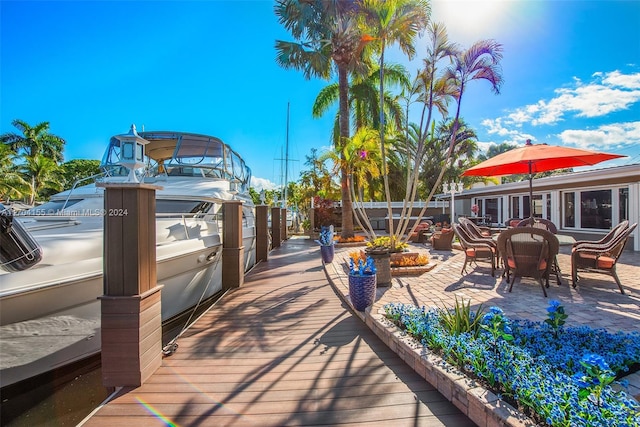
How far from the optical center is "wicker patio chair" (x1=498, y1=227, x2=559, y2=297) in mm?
4234

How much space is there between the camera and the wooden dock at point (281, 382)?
2.01 metres

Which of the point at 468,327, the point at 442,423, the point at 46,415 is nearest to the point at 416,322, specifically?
the point at 468,327

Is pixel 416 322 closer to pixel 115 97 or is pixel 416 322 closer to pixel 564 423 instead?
pixel 564 423

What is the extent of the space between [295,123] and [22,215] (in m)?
23.4

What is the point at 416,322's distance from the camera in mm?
2854

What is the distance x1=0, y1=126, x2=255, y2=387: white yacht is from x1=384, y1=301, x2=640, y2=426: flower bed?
2953 mm

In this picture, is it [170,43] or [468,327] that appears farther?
[170,43]

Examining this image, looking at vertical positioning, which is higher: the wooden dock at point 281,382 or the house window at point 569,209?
the house window at point 569,209

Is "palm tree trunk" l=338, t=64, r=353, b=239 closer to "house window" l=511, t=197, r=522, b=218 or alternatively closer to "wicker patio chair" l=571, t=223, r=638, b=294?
"wicker patio chair" l=571, t=223, r=638, b=294

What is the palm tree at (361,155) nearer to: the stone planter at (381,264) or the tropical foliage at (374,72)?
the tropical foliage at (374,72)

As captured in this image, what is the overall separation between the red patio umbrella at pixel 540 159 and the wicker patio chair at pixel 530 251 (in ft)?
4.36

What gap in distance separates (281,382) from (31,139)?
1509 inches

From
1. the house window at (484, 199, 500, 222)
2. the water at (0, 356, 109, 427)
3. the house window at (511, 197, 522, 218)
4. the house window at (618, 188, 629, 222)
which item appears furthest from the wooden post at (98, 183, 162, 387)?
the house window at (484, 199, 500, 222)

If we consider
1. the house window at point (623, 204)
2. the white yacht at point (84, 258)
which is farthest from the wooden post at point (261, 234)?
the house window at point (623, 204)
